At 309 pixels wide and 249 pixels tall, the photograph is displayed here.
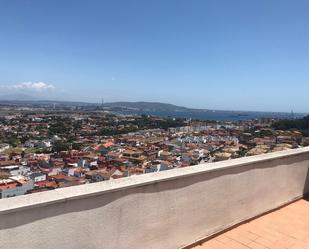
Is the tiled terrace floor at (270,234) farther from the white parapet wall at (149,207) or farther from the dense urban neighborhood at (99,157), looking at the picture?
the dense urban neighborhood at (99,157)

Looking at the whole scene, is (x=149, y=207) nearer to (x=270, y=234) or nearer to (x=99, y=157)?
(x=270, y=234)

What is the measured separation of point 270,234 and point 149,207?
1.30 metres

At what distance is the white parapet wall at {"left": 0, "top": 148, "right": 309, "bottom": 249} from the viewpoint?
5.33 ft

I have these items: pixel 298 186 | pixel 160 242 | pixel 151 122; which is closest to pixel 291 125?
pixel 298 186

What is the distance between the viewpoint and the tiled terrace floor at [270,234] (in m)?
2.61

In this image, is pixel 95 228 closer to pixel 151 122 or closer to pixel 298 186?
pixel 298 186

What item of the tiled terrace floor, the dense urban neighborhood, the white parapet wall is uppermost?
the white parapet wall

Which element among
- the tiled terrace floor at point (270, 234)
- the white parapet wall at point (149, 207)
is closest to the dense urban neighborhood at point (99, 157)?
the tiled terrace floor at point (270, 234)

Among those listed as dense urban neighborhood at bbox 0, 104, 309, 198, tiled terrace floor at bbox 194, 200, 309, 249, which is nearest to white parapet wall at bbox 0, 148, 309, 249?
tiled terrace floor at bbox 194, 200, 309, 249

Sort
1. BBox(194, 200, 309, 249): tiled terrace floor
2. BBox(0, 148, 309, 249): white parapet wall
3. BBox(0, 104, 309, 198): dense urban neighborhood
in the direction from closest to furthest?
BBox(0, 148, 309, 249): white parapet wall
BBox(194, 200, 309, 249): tiled terrace floor
BBox(0, 104, 309, 198): dense urban neighborhood

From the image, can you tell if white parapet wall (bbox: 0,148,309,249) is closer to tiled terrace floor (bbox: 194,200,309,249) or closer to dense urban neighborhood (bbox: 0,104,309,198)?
tiled terrace floor (bbox: 194,200,309,249)

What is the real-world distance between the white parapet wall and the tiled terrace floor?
8cm

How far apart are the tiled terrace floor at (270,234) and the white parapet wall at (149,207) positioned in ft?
0.27

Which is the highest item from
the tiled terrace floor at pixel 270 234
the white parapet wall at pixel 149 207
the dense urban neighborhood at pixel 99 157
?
the white parapet wall at pixel 149 207
